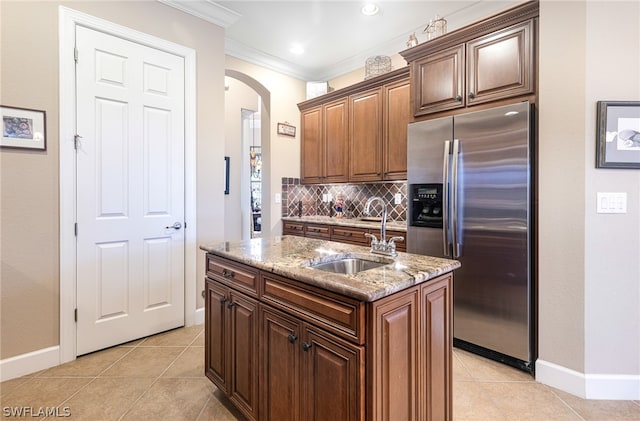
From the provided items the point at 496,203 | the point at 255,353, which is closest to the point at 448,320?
the point at 255,353

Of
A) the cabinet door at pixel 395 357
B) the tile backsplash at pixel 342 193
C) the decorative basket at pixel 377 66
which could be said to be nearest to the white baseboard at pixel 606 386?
the cabinet door at pixel 395 357

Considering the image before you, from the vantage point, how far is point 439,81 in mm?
2641

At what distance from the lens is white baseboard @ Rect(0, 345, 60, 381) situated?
80.7 inches

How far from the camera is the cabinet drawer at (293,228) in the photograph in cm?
402

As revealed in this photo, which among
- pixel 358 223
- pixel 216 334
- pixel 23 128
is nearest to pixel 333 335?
pixel 216 334

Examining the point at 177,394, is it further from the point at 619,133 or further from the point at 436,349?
the point at 619,133

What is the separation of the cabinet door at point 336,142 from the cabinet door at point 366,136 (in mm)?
96

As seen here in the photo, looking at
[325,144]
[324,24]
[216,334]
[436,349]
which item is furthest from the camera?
[325,144]

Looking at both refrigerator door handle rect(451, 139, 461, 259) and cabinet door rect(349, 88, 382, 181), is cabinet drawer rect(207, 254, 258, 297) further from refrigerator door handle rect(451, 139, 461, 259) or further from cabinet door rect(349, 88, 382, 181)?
cabinet door rect(349, 88, 382, 181)

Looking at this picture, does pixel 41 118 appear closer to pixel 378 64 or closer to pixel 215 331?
pixel 215 331

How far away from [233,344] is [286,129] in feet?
10.6

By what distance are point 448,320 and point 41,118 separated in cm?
291

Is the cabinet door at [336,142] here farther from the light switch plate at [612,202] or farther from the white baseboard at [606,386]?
the white baseboard at [606,386]

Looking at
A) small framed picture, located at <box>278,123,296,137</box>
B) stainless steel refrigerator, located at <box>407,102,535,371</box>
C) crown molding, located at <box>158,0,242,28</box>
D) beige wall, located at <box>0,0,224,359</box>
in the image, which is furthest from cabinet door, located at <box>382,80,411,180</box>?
beige wall, located at <box>0,0,224,359</box>
